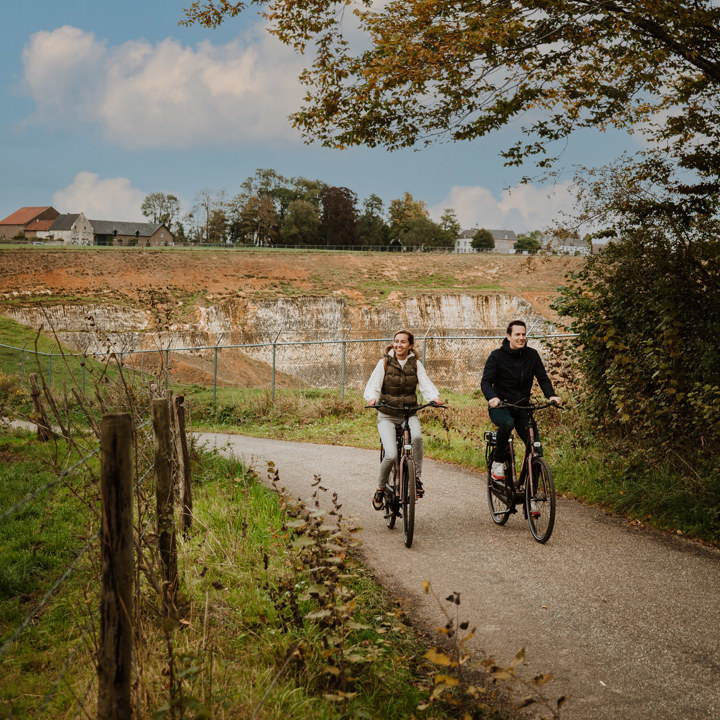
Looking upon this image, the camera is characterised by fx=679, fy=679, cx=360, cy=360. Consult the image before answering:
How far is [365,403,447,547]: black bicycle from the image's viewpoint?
635cm

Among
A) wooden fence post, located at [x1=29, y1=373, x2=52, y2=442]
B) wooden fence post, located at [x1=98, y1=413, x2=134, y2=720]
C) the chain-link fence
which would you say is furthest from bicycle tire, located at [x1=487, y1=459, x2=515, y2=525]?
the chain-link fence

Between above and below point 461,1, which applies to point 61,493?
below

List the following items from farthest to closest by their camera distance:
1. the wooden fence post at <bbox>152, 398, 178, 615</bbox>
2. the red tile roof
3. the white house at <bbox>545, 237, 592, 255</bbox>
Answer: the red tile roof < the white house at <bbox>545, 237, 592, 255</bbox> < the wooden fence post at <bbox>152, 398, 178, 615</bbox>

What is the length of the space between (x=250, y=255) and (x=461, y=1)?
58147 millimetres

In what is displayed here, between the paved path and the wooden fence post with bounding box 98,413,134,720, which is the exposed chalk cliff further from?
the wooden fence post with bounding box 98,413,134,720

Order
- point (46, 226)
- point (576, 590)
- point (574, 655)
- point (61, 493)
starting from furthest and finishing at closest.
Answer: point (46, 226) → point (61, 493) → point (576, 590) → point (574, 655)

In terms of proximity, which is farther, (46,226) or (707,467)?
(46,226)

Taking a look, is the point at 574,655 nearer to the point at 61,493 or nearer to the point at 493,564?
the point at 493,564

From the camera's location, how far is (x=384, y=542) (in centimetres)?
660

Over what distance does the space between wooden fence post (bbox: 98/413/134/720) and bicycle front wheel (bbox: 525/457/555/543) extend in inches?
178

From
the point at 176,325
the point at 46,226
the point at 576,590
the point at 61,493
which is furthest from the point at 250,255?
the point at 46,226

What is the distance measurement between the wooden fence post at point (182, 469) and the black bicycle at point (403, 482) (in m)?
1.74

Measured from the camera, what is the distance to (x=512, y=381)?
22.5ft

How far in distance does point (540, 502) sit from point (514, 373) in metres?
1.29
